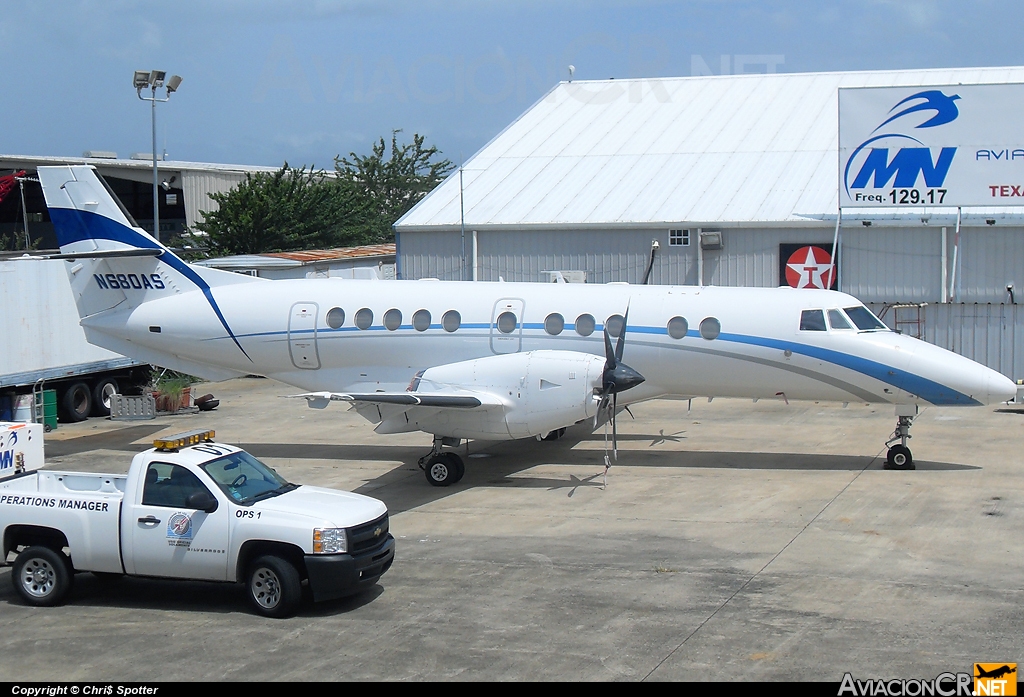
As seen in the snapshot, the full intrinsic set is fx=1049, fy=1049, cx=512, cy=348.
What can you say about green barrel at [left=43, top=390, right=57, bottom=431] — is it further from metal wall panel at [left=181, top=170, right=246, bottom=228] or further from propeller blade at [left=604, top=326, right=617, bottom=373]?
metal wall panel at [left=181, top=170, right=246, bottom=228]

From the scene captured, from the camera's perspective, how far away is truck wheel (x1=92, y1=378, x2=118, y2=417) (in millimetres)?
24656

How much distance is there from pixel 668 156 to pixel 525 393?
19.0 m

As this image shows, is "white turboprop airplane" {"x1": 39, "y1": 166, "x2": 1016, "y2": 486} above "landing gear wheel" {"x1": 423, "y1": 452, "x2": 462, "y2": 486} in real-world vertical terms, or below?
above

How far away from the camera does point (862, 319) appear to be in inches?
699

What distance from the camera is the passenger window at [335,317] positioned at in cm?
1905

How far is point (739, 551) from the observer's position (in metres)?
13.1

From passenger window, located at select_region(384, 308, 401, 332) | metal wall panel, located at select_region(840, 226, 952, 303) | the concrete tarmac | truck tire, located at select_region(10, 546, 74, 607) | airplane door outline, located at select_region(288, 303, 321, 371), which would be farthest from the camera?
metal wall panel, located at select_region(840, 226, 952, 303)

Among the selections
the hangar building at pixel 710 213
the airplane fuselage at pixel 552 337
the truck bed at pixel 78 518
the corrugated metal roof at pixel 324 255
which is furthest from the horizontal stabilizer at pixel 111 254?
the corrugated metal roof at pixel 324 255

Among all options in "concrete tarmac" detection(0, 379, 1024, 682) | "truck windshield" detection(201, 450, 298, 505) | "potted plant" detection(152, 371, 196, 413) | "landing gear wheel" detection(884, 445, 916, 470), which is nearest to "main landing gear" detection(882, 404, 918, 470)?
"landing gear wheel" detection(884, 445, 916, 470)

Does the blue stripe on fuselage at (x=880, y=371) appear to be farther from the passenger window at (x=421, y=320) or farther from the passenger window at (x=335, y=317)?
the passenger window at (x=335, y=317)

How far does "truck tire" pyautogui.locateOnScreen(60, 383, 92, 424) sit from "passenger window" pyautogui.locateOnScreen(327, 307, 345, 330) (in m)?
8.37

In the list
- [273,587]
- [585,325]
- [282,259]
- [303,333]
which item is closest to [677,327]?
[585,325]

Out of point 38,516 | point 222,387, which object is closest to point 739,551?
point 38,516

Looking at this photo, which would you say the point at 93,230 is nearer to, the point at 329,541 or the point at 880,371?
the point at 329,541
